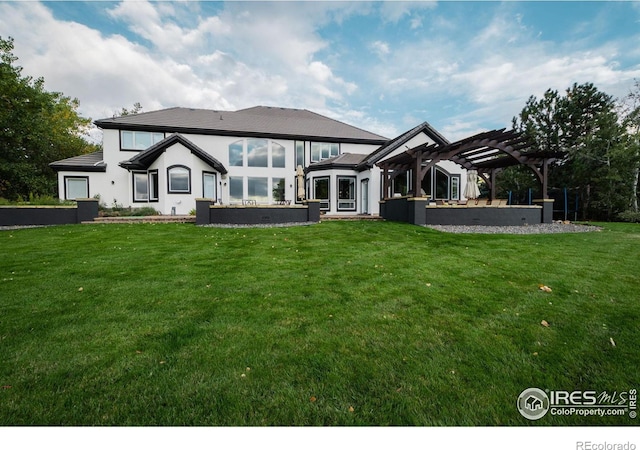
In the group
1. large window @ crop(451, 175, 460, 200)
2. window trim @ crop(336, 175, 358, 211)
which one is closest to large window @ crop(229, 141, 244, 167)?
window trim @ crop(336, 175, 358, 211)

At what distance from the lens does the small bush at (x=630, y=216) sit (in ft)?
56.1

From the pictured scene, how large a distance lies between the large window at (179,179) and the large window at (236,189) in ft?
11.9

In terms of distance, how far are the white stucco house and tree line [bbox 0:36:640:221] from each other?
4419mm

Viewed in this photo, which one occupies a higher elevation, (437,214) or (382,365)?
(437,214)

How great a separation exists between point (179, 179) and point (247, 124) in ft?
25.6

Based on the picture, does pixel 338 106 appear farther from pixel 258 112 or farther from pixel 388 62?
pixel 388 62

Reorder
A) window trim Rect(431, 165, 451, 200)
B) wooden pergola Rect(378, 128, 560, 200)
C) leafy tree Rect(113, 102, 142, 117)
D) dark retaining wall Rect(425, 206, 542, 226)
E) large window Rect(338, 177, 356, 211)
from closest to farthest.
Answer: wooden pergola Rect(378, 128, 560, 200) → dark retaining wall Rect(425, 206, 542, 226) → window trim Rect(431, 165, 451, 200) → large window Rect(338, 177, 356, 211) → leafy tree Rect(113, 102, 142, 117)

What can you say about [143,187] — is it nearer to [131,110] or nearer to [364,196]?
[364,196]

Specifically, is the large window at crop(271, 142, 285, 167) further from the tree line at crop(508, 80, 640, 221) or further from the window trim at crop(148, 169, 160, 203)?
the tree line at crop(508, 80, 640, 221)

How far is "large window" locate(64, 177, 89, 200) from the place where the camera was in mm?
18984

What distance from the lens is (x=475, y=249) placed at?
23.9 feet

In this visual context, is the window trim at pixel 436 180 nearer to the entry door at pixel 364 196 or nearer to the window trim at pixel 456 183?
the window trim at pixel 456 183
